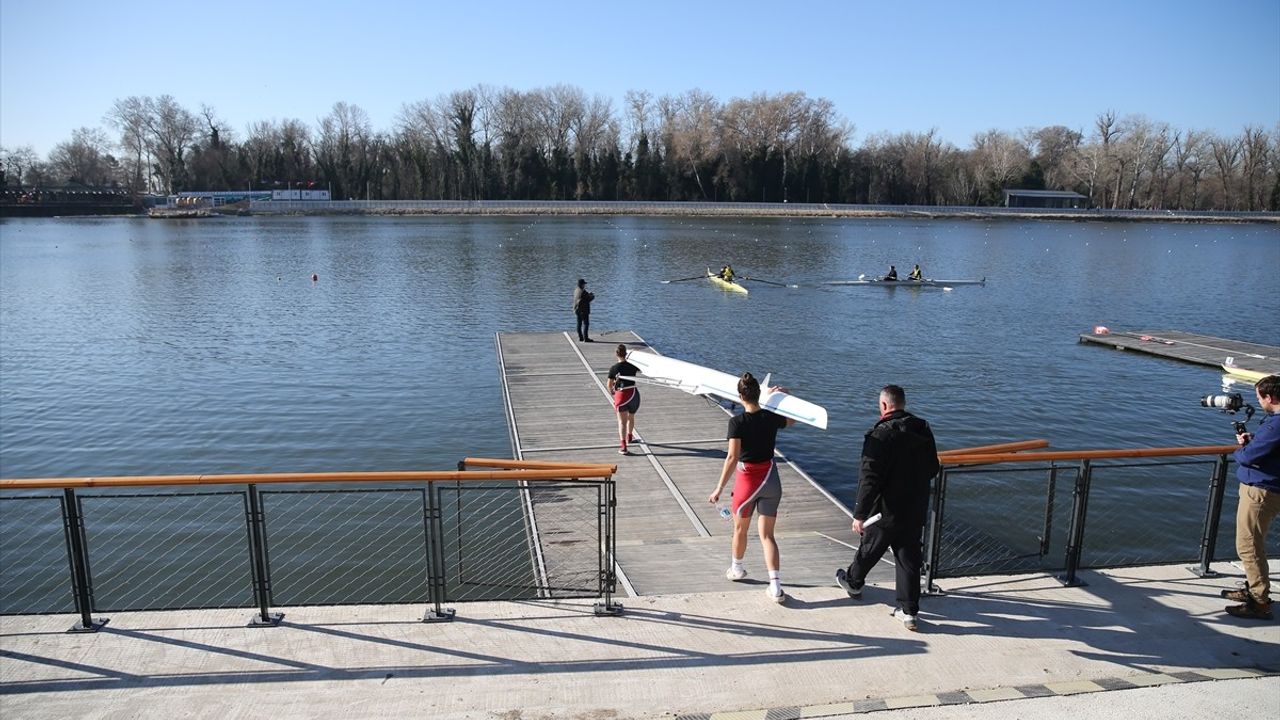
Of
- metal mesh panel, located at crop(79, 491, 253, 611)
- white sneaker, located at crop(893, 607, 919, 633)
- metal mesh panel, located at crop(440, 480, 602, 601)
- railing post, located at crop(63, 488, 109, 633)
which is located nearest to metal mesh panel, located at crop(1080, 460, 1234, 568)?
white sneaker, located at crop(893, 607, 919, 633)

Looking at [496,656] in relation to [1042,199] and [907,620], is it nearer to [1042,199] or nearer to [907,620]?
[907,620]

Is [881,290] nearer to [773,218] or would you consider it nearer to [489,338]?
[489,338]

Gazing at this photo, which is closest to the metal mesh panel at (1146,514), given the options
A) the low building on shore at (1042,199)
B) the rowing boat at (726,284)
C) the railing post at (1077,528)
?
the railing post at (1077,528)

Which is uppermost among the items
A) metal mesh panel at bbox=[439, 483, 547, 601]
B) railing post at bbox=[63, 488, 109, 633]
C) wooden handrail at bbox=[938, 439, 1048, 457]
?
wooden handrail at bbox=[938, 439, 1048, 457]

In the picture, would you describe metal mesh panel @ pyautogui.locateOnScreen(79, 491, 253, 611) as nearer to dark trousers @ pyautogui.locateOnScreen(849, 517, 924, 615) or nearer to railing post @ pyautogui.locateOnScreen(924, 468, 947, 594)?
dark trousers @ pyautogui.locateOnScreen(849, 517, 924, 615)

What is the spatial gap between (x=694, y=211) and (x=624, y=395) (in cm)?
11252

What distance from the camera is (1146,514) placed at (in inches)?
539

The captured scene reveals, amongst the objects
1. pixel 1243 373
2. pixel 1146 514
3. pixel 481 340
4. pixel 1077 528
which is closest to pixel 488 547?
pixel 1077 528

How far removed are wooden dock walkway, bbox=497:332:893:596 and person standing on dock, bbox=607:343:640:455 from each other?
0.41m

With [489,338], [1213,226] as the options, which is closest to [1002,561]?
[489,338]

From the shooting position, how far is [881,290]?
42500 millimetres

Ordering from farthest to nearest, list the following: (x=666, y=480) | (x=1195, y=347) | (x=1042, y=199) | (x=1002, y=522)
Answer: (x=1042, y=199) → (x=1195, y=347) → (x=1002, y=522) → (x=666, y=480)

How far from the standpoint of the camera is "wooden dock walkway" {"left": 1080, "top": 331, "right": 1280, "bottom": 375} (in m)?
24.7

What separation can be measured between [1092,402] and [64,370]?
96.1ft
